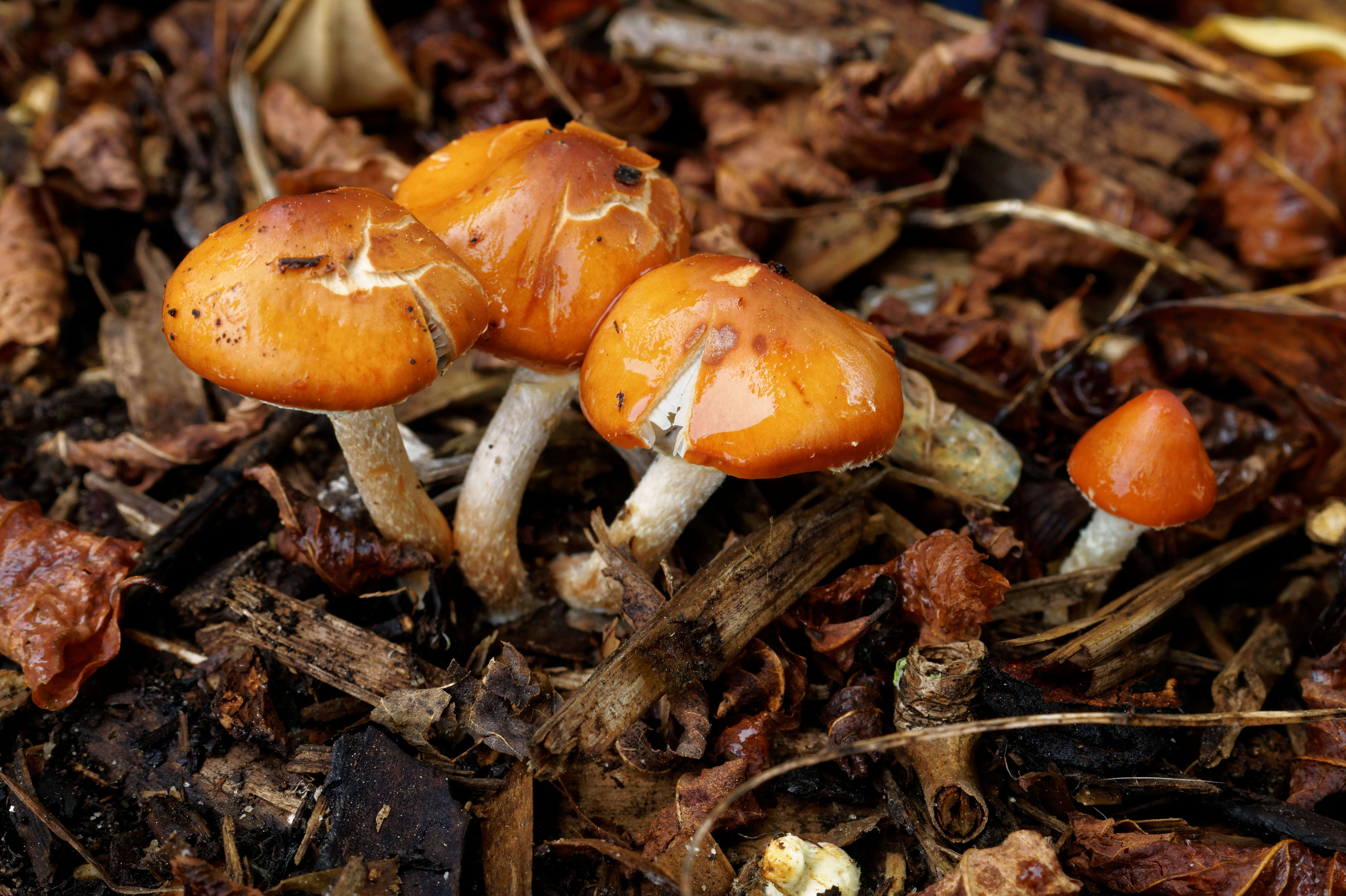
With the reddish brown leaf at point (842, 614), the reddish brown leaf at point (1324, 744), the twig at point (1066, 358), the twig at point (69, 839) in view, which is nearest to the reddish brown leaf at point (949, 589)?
the reddish brown leaf at point (842, 614)

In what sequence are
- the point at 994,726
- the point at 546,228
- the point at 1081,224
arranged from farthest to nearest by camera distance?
the point at 1081,224, the point at 546,228, the point at 994,726

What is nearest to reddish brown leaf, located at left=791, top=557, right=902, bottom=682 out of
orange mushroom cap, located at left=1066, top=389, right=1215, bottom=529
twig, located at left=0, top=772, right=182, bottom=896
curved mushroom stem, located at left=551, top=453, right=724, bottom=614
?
curved mushroom stem, located at left=551, top=453, right=724, bottom=614

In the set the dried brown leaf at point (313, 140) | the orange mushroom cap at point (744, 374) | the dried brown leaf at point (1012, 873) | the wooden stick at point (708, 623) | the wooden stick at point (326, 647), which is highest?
the dried brown leaf at point (313, 140)

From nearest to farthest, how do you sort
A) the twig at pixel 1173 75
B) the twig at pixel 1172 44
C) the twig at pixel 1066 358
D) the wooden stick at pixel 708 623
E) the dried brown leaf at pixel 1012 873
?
A: 1. the dried brown leaf at pixel 1012 873
2. the wooden stick at pixel 708 623
3. the twig at pixel 1066 358
4. the twig at pixel 1173 75
5. the twig at pixel 1172 44

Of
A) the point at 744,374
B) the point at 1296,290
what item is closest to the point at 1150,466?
the point at 744,374

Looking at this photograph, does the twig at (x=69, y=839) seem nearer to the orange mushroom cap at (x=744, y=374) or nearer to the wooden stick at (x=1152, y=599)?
the orange mushroom cap at (x=744, y=374)

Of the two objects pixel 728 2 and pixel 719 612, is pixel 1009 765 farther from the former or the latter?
pixel 728 2

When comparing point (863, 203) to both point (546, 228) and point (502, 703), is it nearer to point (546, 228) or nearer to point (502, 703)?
point (546, 228)
